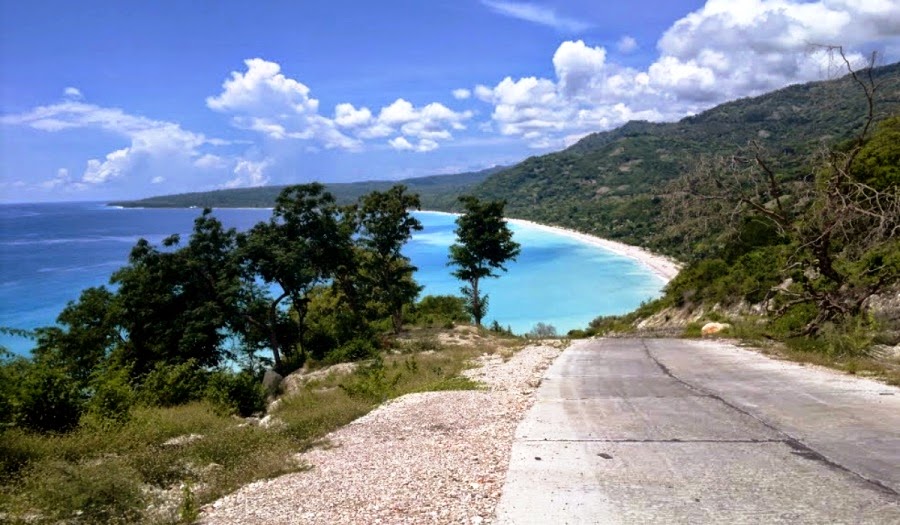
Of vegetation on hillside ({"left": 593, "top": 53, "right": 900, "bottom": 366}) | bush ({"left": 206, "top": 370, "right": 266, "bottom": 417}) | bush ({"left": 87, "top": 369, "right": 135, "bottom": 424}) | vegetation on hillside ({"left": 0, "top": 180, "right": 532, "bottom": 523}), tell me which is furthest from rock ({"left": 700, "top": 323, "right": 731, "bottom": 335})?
bush ({"left": 87, "top": 369, "right": 135, "bottom": 424})

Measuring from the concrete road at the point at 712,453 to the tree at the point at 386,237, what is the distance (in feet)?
76.8

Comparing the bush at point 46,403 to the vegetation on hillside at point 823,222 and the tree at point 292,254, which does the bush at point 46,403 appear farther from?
the tree at point 292,254

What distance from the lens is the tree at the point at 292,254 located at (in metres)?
28.1

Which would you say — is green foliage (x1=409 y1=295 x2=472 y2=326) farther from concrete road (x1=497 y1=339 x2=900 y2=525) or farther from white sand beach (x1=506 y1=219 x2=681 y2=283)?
white sand beach (x1=506 y1=219 x2=681 y2=283)

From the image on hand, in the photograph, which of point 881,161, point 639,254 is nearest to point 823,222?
point 881,161

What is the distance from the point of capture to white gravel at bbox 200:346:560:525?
5.64 m

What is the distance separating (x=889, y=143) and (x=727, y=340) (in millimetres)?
18281

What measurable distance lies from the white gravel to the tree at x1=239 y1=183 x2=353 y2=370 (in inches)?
743

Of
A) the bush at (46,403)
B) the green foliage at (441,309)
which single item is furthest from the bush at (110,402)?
the green foliage at (441,309)

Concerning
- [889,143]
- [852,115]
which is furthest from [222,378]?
[852,115]

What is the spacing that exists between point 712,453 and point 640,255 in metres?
113

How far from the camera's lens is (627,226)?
143875 millimetres

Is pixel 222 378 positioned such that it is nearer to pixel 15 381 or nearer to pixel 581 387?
pixel 15 381

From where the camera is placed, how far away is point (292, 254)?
91.2 ft
